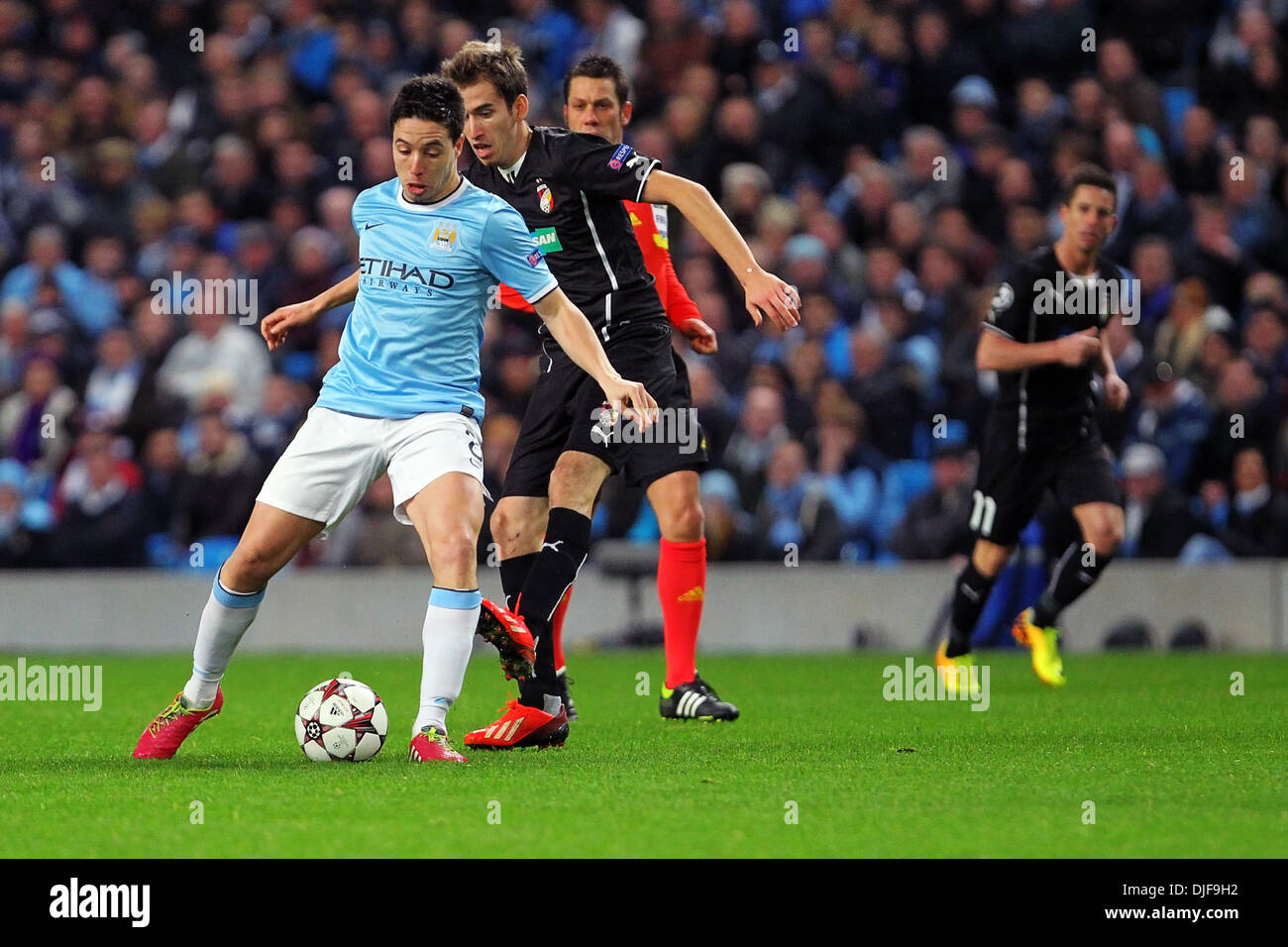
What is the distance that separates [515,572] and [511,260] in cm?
155

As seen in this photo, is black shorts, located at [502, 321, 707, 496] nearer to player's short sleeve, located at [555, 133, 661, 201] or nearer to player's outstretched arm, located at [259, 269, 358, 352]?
player's short sleeve, located at [555, 133, 661, 201]

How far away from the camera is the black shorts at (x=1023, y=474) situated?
9.11 metres

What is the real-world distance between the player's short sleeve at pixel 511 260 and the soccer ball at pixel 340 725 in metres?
1.40

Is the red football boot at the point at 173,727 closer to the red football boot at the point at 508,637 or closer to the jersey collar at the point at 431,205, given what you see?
the red football boot at the point at 508,637

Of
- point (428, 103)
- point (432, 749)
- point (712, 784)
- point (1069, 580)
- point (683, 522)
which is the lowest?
point (712, 784)

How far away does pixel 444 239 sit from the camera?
586 cm

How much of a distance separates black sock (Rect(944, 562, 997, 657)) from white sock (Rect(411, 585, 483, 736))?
4023 mm

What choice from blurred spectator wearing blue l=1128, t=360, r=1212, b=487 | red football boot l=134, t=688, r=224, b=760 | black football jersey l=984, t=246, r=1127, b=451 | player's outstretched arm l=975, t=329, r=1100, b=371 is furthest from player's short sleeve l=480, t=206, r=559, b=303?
blurred spectator wearing blue l=1128, t=360, r=1212, b=487

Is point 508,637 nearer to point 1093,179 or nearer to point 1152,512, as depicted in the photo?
point 1093,179

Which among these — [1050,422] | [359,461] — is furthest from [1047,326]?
[359,461]

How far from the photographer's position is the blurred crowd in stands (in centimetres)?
1239

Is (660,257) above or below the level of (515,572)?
→ above

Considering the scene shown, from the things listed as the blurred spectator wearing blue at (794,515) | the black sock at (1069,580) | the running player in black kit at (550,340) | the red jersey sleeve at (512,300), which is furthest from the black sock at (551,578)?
the blurred spectator wearing blue at (794,515)
